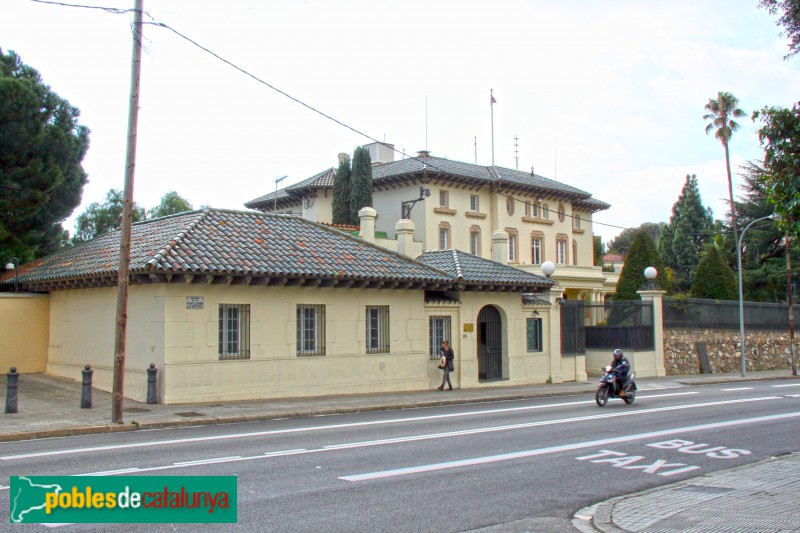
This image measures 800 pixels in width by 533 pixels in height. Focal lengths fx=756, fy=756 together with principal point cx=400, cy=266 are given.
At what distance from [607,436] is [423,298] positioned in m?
11.0

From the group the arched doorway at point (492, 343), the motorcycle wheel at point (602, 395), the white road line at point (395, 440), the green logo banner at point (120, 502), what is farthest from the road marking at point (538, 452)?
the arched doorway at point (492, 343)

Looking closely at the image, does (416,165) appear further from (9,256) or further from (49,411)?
(49,411)

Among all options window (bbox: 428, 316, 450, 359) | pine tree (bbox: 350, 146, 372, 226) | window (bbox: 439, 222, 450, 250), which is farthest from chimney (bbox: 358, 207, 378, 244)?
window (bbox: 439, 222, 450, 250)

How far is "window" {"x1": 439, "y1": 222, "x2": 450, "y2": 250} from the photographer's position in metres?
50.2

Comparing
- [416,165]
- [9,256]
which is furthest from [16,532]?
[416,165]

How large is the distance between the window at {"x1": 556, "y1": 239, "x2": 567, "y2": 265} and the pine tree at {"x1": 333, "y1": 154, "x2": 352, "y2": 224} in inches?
712

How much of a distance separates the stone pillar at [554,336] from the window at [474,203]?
23.8m

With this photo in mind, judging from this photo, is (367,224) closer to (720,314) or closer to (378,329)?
(378,329)

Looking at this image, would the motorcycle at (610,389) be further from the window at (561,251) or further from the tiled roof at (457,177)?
the window at (561,251)

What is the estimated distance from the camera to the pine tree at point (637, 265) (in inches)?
1582

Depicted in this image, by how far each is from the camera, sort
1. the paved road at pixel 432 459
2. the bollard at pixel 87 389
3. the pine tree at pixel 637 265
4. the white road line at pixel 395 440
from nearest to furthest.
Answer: the paved road at pixel 432 459 → the white road line at pixel 395 440 → the bollard at pixel 87 389 → the pine tree at pixel 637 265

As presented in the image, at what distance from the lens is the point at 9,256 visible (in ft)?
101

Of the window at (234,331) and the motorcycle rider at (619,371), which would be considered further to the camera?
the motorcycle rider at (619,371)

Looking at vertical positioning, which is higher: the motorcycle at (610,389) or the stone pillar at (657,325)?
the stone pillar at (657,325)
